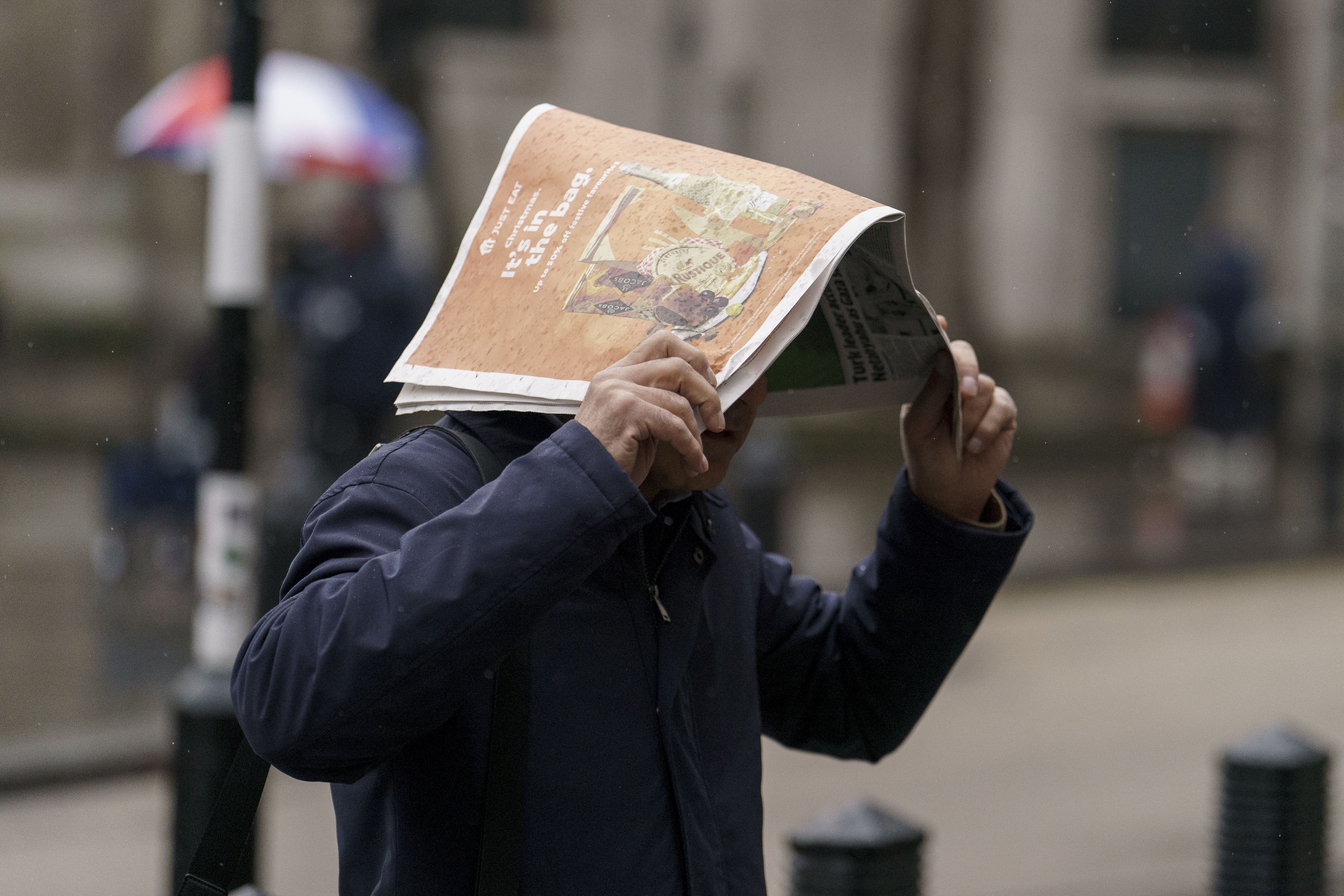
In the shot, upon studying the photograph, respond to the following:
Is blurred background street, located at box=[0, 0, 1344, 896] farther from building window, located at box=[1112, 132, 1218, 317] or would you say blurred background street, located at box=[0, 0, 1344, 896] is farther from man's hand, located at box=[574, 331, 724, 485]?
man's hand, located at box=[574, 331, 724, 485]

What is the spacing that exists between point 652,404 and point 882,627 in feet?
2.35

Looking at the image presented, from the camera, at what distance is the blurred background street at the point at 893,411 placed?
5699mm

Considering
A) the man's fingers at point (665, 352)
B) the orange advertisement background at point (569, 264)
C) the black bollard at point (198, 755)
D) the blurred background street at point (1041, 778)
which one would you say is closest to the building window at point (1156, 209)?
the blurred background street at point (1041, 778)

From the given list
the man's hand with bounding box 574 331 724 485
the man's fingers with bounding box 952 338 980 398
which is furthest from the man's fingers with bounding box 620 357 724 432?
the man's fingers with bounding box 952 338 980 398

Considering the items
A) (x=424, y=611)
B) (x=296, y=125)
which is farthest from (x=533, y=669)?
(x=296, y=125)

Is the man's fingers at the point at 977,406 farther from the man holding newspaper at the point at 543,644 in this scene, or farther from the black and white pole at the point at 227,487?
the black and white pole at the point at 227,487

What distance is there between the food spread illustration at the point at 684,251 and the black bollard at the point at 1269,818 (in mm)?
2896

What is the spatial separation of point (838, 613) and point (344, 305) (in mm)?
7044

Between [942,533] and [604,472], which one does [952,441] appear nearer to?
[942,533]

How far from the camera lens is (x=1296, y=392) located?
1675 centimetres

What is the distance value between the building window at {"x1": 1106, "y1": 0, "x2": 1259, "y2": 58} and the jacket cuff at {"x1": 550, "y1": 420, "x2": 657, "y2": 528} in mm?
17730

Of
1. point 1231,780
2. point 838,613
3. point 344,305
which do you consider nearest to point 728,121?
point 344,305

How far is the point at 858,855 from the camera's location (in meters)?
3.29

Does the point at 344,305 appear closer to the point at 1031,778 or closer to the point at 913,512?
the point at 1031,778
